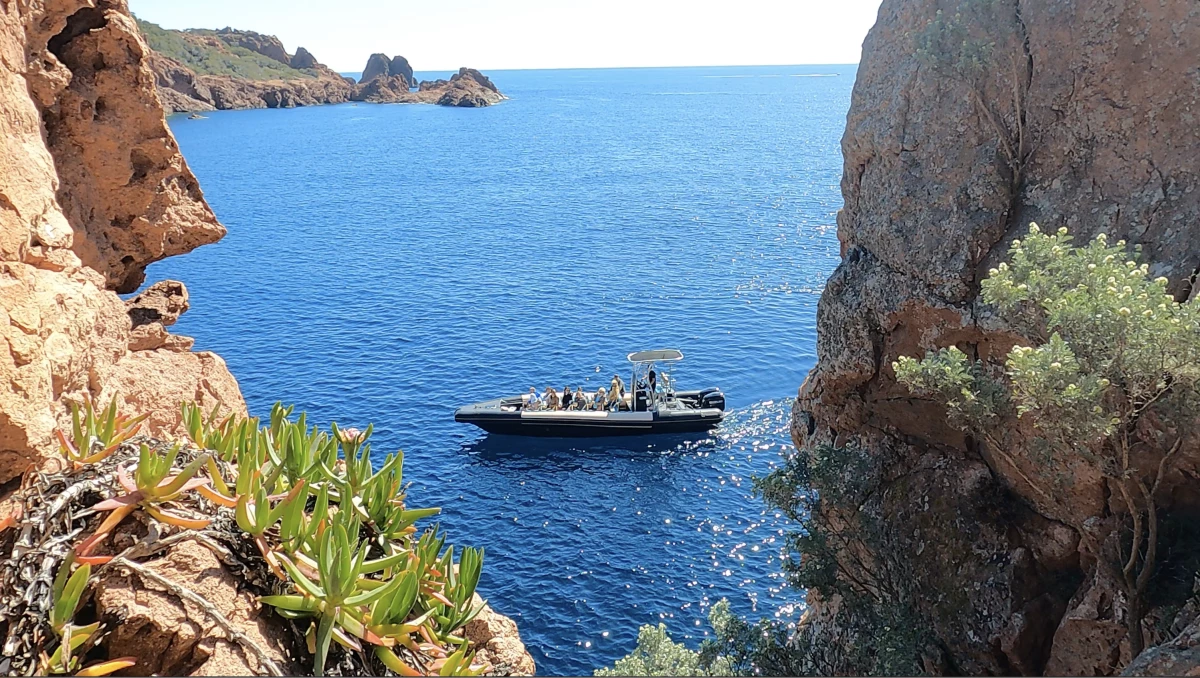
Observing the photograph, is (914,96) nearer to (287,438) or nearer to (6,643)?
(287,438)

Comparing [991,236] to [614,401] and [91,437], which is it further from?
[614,401]

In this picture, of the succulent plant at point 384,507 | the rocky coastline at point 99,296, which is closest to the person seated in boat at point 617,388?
the rocky coastline at point 99,296

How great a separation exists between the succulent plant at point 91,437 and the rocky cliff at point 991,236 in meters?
11.2

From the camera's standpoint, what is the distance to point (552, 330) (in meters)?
49.3

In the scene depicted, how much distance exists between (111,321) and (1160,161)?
14.8 m

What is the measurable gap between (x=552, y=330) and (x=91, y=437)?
42.1 m

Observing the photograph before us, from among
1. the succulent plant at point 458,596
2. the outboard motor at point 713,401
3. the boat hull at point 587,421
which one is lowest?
the boat hull at point 587,421

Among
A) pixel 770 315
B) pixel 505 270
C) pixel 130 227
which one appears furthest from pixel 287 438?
pixel 505 270

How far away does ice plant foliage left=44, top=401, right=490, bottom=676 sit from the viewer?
6.55m

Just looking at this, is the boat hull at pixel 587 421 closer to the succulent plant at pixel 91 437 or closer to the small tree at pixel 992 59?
the small tree at pixel 992 59

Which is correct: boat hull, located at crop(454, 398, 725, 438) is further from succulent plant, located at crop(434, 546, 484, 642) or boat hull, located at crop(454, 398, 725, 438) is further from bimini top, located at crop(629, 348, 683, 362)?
succulent plant, located at crop(434, 546, 484, 642)

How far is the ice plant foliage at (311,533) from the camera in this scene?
21.5 ft

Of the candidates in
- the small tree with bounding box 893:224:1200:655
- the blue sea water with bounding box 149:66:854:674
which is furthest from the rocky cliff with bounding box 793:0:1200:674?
the blue sea water with bounding box 149:66:854:674

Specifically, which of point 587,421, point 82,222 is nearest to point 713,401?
point 587,421
